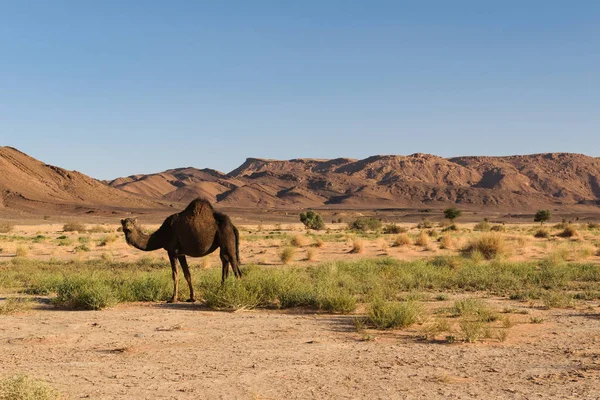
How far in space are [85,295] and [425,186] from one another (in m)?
154

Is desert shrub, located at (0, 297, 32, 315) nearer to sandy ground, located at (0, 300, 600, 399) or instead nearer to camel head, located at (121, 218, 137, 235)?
sandy ground, located at (0, 300, 600, 399)

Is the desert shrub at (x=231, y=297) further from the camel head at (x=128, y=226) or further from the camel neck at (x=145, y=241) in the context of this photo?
the camel head at (x=128, y=226)

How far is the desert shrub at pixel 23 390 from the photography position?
5797mm

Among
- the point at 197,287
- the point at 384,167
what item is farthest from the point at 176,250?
the point at 384,167

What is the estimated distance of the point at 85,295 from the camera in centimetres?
1270

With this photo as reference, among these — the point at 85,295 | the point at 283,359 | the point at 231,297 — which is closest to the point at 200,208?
the point at 231,297

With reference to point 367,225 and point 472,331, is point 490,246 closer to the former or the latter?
point 472,331

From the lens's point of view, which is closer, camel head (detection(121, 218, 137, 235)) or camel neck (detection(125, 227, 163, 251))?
camel head (detection(121, 218, 137, 235))

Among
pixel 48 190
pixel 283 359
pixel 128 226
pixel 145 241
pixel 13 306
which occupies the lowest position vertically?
pixel 283 359

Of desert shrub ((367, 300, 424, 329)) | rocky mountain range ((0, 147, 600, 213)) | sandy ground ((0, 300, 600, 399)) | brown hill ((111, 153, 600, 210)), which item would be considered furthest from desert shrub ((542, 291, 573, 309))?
brown hill ((111, 153, 600, 210))

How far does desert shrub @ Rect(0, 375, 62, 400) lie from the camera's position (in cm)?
580

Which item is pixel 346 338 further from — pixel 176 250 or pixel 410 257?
pixel 410 257

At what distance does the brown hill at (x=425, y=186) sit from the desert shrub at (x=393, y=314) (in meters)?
133

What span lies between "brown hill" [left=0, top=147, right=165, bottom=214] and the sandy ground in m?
85.9
